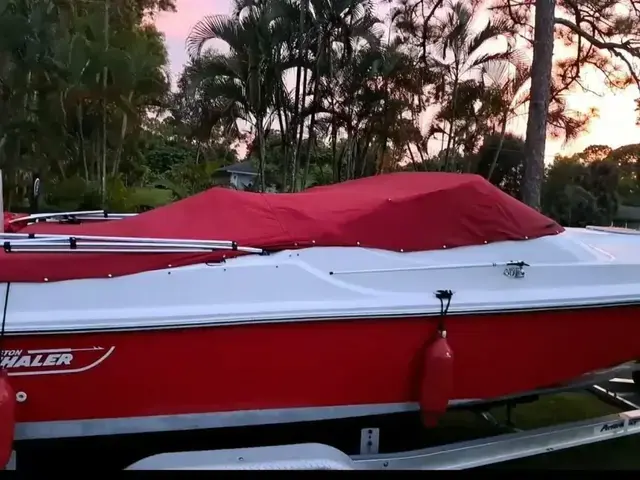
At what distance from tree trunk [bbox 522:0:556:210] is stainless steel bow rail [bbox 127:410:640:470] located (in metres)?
5.27

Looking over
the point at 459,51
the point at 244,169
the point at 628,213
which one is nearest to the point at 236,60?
the point at 459,51

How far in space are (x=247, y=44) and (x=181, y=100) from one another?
2.08 m

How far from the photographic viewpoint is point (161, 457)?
249 cm

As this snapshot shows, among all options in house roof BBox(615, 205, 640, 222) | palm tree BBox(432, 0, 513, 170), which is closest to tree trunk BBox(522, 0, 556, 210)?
palm tree BBox(432, 0, 513, 170)

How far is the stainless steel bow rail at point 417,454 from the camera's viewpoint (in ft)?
8.29

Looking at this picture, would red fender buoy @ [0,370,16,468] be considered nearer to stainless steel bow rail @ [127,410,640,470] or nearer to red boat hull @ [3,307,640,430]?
red boat hull @ [3,307,640,430]

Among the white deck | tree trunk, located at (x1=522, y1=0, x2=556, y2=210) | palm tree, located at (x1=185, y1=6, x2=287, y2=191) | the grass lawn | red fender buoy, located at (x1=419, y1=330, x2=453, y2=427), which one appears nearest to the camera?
the white deck

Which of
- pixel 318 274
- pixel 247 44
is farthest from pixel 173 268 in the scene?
pixel 247 44

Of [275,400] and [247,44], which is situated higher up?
[247,44]

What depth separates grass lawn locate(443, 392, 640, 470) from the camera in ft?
11.5

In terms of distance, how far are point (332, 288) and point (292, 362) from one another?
380mm

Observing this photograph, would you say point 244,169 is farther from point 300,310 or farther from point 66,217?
point 300,310

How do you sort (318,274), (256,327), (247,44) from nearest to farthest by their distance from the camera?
1. (256,327)
2. (318,274)
3. (247,44)

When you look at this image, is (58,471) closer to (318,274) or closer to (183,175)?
(318,274)
